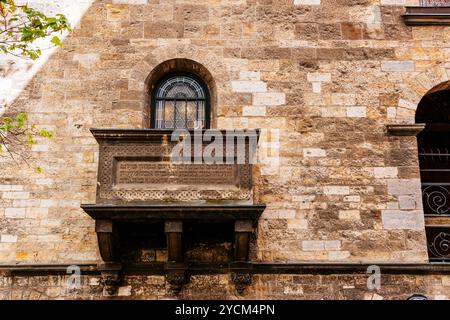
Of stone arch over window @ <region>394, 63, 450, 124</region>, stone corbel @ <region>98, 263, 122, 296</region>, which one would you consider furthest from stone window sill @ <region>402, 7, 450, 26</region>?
stone corbel @ <region>98, 263, 122, 296</region>

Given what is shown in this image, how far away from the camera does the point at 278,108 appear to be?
870cm

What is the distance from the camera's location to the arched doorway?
9.38 metres

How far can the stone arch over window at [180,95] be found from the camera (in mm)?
8883

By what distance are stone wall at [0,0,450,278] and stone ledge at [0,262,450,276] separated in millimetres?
148

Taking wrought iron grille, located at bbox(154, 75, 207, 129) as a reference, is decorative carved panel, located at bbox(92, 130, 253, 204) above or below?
below

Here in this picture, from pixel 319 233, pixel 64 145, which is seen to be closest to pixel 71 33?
pixel 64 145

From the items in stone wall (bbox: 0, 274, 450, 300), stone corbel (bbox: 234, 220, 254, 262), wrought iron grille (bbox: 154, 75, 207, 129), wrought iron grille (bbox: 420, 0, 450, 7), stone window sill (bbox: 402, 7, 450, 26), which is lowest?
stone wall (bbox: 0, 274, 450, 300)

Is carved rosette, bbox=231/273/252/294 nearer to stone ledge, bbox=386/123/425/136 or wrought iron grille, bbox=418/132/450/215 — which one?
stone ledge, bbox=386/123/425/136

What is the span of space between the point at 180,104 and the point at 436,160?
514 cm

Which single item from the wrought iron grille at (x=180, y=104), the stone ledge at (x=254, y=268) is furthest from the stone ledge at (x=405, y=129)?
the wrought iron grille at (x=180, y=104)

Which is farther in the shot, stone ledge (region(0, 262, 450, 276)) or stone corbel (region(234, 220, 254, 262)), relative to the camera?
stone ledge (region(0, 262, 450, 276))

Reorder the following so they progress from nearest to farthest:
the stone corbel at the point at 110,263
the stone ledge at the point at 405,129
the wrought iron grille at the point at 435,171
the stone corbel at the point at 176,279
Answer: the stone corbel at the point at 110,263
the stone corbel at the point at 176,279
the stone ledge at the point at 405,129
the wrought iron grille at the point at 435,171

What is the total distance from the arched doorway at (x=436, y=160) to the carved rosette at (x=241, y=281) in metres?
3.27

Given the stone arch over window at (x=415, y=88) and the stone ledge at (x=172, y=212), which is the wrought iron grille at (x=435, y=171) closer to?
the stone arch over window at (x=415, y=88)
